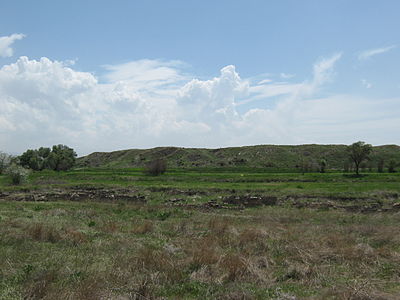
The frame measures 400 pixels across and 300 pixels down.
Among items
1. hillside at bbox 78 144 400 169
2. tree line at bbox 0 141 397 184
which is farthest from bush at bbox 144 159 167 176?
hillside at bbox 78 144 400 169

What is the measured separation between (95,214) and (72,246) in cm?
994

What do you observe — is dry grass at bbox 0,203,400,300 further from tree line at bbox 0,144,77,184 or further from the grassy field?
tree line at bbox 0,144,77,184

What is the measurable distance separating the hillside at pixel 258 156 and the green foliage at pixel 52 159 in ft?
72.2

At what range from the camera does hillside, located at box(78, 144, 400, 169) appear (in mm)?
94188

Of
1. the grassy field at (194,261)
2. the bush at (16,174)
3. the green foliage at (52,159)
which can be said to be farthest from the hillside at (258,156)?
the grassy field at (194,261)

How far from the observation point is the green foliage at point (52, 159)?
86.2 m

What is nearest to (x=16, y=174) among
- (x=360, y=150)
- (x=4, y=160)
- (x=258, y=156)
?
(x=4, y=160)

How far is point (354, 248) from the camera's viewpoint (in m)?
12.6

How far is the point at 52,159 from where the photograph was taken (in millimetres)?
86375

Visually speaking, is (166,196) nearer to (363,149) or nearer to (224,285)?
(224,285)

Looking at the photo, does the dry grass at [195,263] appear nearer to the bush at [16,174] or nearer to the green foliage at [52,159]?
the bush at [16,174]

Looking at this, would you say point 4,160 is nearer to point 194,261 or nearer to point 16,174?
point 16,174

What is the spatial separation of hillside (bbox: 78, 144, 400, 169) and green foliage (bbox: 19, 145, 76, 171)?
72.2ft

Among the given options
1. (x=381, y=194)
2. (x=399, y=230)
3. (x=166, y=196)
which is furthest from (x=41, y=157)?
(x=399, y=230)
